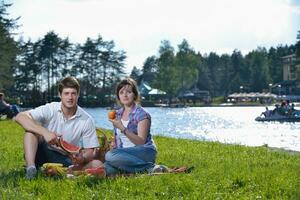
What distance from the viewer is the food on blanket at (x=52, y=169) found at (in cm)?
589

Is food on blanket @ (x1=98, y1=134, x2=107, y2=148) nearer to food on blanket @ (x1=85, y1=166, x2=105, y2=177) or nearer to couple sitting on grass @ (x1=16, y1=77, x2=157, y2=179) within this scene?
couple sitting on grass @ (x1=16, y1=77, x2=157, y2=179)

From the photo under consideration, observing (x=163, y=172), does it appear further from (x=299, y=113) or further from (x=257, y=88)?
(x=257, y=88)

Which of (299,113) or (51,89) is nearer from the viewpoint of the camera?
(299,113)

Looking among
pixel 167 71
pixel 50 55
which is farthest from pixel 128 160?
pixel 167 71

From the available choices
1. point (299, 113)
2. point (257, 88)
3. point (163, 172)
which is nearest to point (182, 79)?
point (257, 88)

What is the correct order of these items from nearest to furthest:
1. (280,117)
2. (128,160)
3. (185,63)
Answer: (128,160)
(280,117)
(185,63)

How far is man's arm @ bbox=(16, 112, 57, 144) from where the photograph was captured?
5883 millimetres

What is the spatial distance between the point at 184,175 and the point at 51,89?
75771 mm

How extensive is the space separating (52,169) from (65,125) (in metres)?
0.63

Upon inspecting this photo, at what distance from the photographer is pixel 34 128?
5.93 meters

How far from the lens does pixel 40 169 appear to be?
19.9ft

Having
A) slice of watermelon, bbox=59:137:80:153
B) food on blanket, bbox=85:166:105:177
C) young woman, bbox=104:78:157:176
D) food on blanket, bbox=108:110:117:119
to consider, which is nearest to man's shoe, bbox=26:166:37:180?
slice of watermelon, bbox=59:137:80:153

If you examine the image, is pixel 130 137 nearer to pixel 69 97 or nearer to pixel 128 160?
pixel 128 160

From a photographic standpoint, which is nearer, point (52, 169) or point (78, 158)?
point (52, 169)
